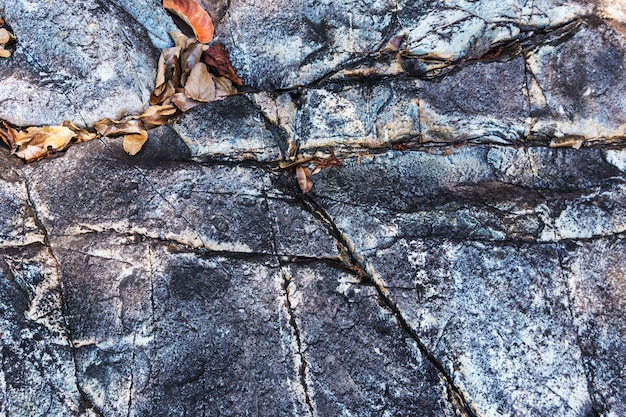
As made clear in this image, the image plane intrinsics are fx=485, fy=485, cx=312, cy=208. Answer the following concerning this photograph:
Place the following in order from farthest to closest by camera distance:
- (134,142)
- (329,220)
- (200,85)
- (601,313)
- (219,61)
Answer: (219,61)
(200,85)
(134,142)
(329,220)
(601,313)

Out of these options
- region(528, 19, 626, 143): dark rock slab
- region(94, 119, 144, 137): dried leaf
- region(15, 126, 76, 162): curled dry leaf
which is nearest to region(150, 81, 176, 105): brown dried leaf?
region(94, 119, 144, 137): dried leaf

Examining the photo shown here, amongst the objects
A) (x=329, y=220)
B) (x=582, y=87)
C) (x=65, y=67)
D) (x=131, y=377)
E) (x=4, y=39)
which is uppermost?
(x=4, y=39)

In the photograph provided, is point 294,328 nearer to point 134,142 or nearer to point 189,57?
point 134,142

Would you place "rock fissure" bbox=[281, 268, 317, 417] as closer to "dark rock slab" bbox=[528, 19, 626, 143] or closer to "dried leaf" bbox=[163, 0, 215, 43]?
A: "dried leaf" bbox=[163, 0, 215, 43]

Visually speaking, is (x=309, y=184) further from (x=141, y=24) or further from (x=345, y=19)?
(x=141, y=24)

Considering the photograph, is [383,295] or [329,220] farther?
[329,220]

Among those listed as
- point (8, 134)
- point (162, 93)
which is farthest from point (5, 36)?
point (162, 93)
